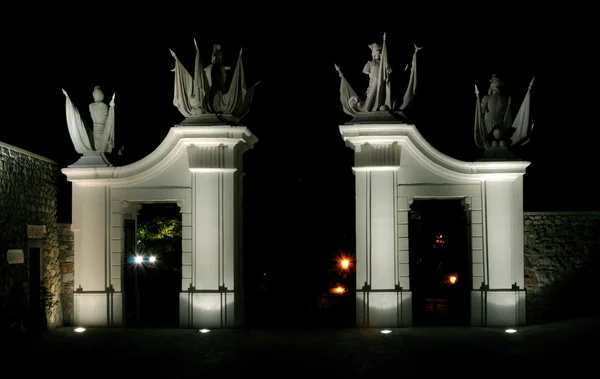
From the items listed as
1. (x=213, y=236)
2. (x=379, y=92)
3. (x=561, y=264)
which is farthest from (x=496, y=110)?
(x=213, y=236)

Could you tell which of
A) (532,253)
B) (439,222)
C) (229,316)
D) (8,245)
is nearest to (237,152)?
(229,316)

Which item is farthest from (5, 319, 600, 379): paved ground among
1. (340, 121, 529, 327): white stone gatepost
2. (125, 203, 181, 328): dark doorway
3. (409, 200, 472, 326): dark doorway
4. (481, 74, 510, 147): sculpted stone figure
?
(409, 200, 472, 326): dark doorway

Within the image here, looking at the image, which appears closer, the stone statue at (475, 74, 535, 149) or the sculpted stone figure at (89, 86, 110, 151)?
the stone statue at (475, 74, 535, 149)

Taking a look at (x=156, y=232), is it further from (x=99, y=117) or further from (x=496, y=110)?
(x=496, y=110)

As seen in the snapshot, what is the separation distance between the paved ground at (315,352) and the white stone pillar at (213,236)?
1.81 feet

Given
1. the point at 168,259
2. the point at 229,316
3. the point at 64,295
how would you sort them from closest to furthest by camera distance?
the point at 229,316, the point at 64,295, the point at 168,259

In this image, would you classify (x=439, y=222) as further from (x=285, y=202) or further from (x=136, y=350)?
(x=136, y=350)

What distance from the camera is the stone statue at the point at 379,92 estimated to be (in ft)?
53.4

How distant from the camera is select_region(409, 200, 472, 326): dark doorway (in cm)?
2420

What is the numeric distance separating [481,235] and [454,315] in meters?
3.63

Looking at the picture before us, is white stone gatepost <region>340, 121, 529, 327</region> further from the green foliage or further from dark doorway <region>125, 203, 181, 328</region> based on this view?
the green foliage

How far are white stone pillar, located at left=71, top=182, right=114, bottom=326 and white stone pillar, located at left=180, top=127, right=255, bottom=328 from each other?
1.81 metres

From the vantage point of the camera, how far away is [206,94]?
16.3 meters

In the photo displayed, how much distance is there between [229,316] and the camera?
16.1 metres
